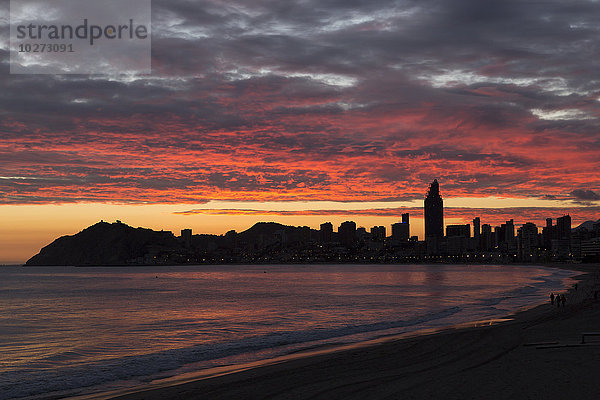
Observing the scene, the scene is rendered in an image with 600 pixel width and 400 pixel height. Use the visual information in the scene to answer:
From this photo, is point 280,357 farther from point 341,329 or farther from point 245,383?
point 341,329

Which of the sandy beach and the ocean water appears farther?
the ocean water

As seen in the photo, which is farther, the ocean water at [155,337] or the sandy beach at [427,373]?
the ocean water at [155,337]

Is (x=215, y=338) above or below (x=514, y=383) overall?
below

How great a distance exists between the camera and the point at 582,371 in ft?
58.3

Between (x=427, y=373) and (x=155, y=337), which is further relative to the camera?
(x=155, y=337)

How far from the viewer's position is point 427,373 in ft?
63.3

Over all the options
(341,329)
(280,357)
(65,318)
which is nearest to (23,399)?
(280,357)

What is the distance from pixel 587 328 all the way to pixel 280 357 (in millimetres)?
18691

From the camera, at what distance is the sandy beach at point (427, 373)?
16.1 metres

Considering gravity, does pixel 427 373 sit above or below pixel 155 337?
above

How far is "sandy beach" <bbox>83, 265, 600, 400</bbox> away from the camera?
16.1 meters

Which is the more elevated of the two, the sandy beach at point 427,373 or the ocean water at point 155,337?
the sandy beach at point 427,373

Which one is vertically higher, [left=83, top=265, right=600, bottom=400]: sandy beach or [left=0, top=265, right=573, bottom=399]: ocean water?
[left=83, top=265, right=600, bottom=400]: sandy beach

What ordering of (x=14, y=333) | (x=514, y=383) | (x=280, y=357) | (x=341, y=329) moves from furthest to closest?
(x=14, y=333), (x=341, y=329), (x=280, y=357), (x=514, y=383)
